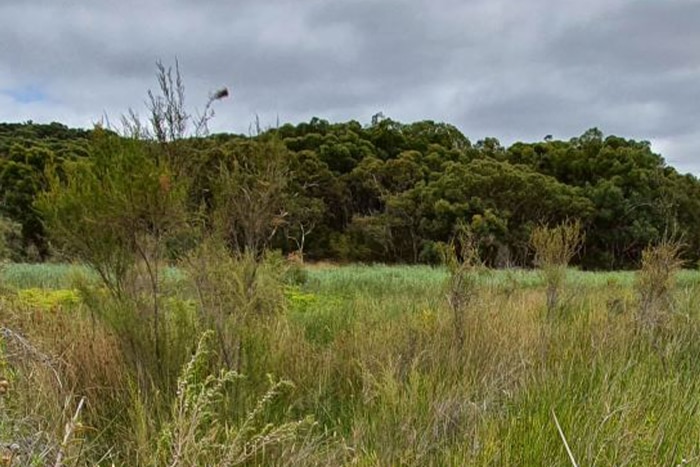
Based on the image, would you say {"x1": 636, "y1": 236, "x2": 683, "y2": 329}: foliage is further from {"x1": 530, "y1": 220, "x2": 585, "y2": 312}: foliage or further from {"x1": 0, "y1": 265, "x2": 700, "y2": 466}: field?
{"x1": 530, "y1": 220, "x2": 585, "y2": 312}: foliage

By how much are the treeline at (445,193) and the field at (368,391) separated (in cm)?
1771

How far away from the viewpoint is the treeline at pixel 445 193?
1088 inches

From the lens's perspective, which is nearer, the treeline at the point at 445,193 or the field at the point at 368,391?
the field at the point at 368,391

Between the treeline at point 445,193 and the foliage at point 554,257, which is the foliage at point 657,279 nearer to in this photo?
the foliage at point 554,257

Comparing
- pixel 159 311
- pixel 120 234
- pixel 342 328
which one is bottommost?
pixel 342 328

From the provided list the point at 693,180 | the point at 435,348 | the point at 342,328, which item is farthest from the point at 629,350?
the point at 693,180

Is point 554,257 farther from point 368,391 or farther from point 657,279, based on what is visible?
point 368,391

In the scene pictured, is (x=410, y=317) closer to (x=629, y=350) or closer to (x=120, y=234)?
(x=629, y=350)

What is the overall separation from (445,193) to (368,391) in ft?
88.5

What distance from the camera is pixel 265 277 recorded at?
496 cm

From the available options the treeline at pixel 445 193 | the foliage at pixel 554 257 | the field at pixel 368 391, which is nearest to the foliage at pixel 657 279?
the field at pixel 368 391

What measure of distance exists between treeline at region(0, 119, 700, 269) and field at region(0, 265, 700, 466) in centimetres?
1771

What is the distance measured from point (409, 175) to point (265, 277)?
99.5 ft

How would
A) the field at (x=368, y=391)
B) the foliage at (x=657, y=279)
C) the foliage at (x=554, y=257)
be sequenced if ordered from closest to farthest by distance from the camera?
the field at (x=368, y=391) < the foliage at (x=657, y=279) < the foliage at (x=554, y=257)
